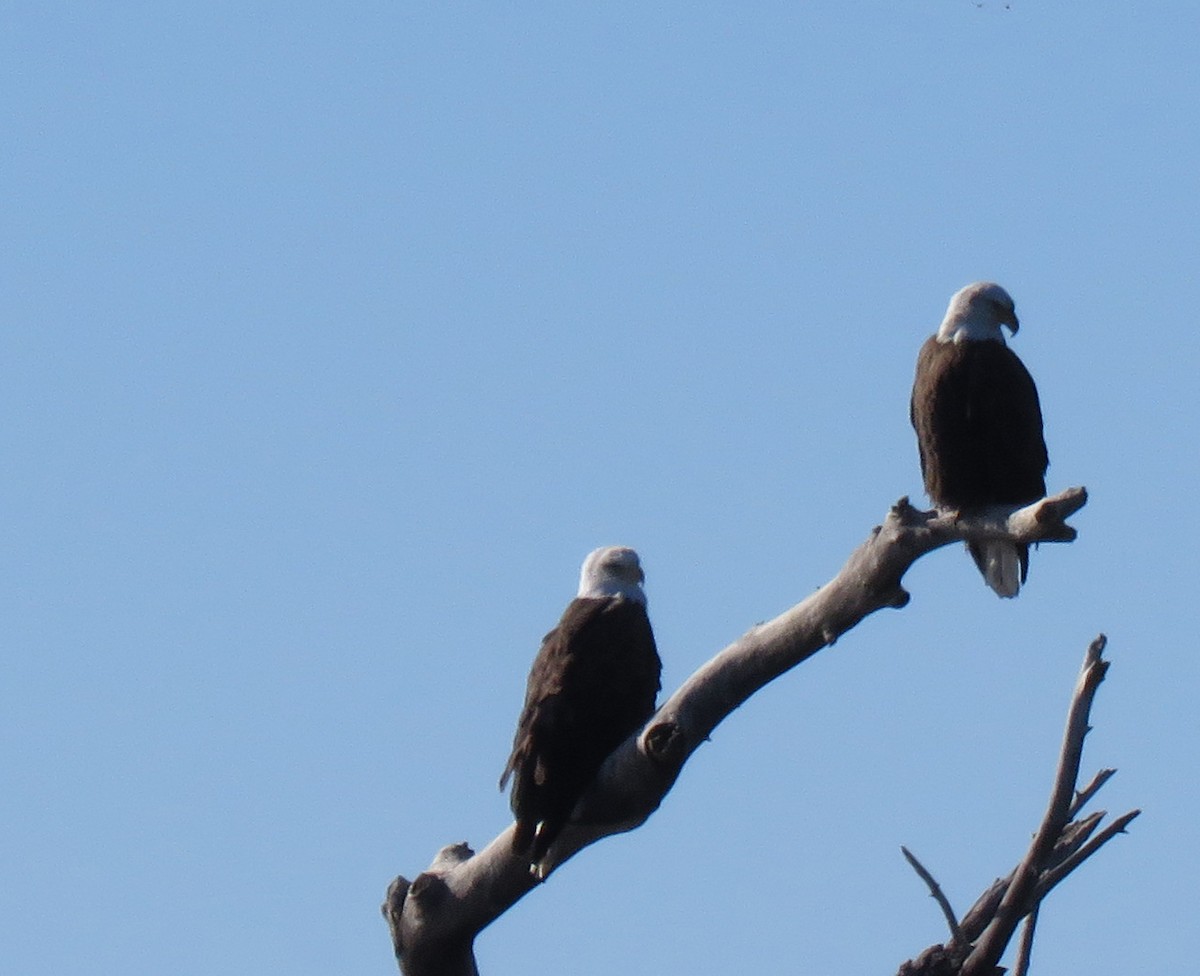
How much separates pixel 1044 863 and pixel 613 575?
6.71ft

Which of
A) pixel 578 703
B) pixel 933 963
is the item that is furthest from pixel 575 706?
pixel 933 963

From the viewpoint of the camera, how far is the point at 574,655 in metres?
5.84

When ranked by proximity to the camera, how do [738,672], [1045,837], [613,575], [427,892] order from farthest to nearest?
[613,575], [427,892], [738,672], [1045,837]

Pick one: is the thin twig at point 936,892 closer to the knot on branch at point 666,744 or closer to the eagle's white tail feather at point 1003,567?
the knot on branch at point 666,744

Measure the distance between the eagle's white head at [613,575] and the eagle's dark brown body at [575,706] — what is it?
0.24ft

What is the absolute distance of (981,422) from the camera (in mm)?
6512

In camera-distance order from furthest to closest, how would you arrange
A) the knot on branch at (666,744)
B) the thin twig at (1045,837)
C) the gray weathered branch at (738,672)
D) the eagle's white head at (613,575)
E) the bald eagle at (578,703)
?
the eagle's white head at (613,575)
the bald eagle at (578,703)
the knot on branch at (666,744)
the gray weathered branch at (738,672)
the thin twig at (1045,837)

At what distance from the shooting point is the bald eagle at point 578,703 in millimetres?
5355

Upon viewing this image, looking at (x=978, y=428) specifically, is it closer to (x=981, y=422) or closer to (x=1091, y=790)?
(x=981, y=422)

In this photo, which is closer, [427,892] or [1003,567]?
[427,892]

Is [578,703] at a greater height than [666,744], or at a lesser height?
greater

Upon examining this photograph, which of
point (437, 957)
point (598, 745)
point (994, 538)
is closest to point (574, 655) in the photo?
point (598, 745)

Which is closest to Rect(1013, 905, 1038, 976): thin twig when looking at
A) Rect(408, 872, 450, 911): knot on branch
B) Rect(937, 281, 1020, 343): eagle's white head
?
Rect(408, 872, 450, 911): knot on branch

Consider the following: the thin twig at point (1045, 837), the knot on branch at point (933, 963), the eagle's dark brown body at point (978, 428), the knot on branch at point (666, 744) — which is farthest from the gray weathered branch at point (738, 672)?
the eagle's dark brown body at point (978, 428)
